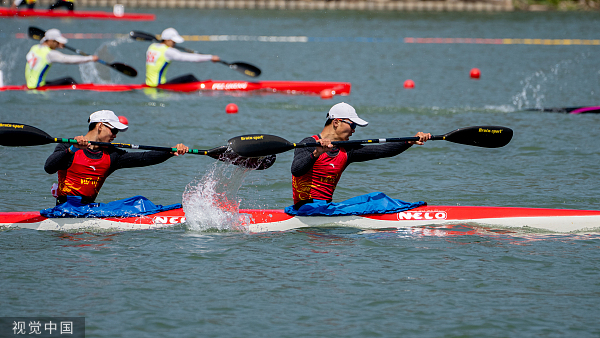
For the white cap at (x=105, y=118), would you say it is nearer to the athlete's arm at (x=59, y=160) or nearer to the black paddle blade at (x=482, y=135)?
the athlete's arm at (x=59, y=160)

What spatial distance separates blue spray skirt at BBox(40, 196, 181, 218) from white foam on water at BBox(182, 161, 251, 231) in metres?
0.23

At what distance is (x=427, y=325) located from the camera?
21.2 feet

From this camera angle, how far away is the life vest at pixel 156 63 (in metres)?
18.6

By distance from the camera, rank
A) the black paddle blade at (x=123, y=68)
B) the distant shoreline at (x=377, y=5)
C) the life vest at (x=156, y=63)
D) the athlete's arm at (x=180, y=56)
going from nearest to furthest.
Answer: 1. the athlete's arm at (x=180, y=56)
2. the life vest at (x=156, y=63)
3. the black paddle blade at (x=123, y=68)
4. the distant shoreline at (x=377, y=5)

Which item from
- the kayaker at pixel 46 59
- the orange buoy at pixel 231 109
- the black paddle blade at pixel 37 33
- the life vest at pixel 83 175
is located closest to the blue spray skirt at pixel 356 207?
the life vest at pixel 83 175

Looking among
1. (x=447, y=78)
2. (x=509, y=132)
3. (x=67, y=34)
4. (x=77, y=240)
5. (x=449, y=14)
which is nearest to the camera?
(x=77, y=240)

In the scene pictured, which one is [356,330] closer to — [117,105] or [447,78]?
[117,105]

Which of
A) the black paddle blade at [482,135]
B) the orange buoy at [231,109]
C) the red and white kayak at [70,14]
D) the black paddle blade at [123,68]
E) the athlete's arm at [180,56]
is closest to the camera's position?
the black paddle blade at [482,135]

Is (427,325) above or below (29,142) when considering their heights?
below

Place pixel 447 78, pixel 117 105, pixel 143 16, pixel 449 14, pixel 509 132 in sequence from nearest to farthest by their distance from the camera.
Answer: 1. pixel 509 132
2. pixel 117 105
3. pixel 447 78
4. pixel 143 16
5. pixel 449 14

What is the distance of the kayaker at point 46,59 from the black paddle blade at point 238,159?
977cm

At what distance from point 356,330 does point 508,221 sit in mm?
3296

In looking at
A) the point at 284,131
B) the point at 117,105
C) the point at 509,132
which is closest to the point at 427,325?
the point at 509,132

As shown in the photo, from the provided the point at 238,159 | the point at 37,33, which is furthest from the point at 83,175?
the point at 37,33
